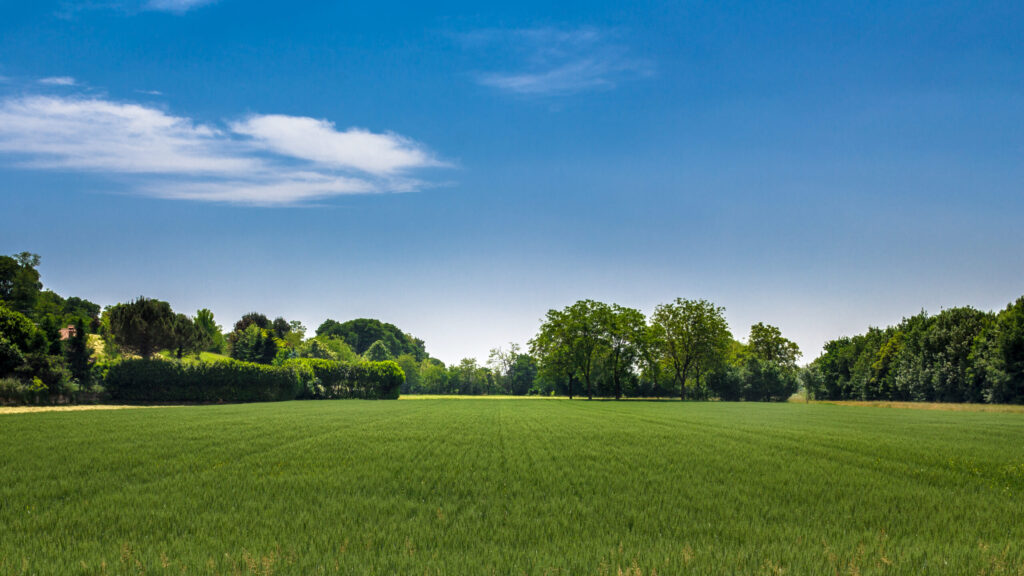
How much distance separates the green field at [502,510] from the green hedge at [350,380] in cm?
5270

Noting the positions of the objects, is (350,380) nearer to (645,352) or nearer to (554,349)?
(554,349)

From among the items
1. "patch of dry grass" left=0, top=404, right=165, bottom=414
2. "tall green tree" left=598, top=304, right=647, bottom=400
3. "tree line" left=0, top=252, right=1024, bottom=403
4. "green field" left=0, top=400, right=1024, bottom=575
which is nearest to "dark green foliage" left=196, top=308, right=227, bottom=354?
"tree line" left=0, top=252, right=1024, bottom=403

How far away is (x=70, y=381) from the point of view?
137 feet

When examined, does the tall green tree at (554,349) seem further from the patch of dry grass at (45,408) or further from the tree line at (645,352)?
the patch of dry grass at (45,408)

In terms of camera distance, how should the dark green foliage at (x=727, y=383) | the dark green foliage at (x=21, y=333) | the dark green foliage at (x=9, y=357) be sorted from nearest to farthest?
the dark green foliage at (x=9, y=357), the dark green foliage at (x=21, y=333), the dark green foliage at (x=727, y=383)

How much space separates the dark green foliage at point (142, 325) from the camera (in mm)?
61500

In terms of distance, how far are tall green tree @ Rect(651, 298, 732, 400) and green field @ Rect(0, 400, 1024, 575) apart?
5971 centimetres

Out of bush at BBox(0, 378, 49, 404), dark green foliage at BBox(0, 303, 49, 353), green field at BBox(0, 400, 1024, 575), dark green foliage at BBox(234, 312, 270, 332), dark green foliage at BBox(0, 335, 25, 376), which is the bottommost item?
bush at BBox(0, 378, 49, 404)

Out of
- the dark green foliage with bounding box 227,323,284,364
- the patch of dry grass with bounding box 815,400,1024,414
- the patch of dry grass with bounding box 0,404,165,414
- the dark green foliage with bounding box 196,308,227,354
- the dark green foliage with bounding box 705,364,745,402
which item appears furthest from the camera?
the dark green foliage with bounding box 196,308,227,354

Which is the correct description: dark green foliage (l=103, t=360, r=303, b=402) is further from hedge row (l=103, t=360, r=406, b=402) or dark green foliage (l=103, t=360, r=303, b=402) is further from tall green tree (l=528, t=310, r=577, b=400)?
tall green tree (l=528, t=310, r=577, b=400)

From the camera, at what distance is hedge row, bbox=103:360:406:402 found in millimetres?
44938

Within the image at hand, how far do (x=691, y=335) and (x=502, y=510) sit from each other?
7142cm

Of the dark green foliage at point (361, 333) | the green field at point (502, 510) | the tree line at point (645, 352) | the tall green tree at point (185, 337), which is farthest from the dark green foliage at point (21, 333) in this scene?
the dark green foliage at point (361, 333)

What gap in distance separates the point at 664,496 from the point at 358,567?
5275mm
